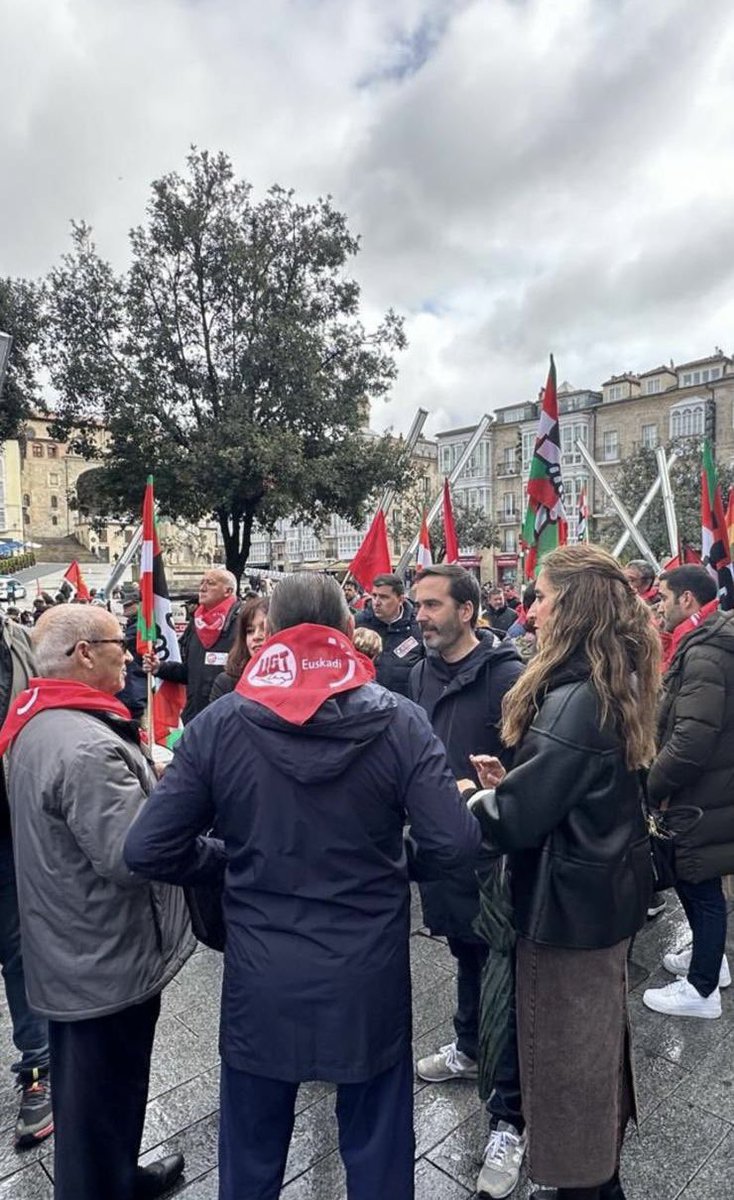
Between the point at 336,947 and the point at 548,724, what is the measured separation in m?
0.80

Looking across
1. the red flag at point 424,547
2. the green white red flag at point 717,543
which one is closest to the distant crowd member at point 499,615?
the red flag at point 424,547

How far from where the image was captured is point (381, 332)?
1806 cm

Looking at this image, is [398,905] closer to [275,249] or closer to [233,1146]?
[233,1146]

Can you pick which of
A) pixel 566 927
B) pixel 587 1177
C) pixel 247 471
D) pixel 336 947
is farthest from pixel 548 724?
pixel 247 471

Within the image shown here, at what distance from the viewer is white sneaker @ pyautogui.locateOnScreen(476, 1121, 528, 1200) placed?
2.33 metres

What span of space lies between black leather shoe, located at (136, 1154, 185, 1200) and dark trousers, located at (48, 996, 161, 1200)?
0.18m

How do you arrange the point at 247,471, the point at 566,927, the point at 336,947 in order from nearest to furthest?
the point at 336,947, the point at 566,927, the point at 247,471

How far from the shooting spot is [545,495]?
4.93 m

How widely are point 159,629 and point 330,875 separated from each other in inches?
190

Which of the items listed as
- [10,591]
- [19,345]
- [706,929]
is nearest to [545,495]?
[706,929]

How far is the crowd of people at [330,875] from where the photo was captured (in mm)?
1734

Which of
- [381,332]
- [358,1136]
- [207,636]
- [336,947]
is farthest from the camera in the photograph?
[381,332]

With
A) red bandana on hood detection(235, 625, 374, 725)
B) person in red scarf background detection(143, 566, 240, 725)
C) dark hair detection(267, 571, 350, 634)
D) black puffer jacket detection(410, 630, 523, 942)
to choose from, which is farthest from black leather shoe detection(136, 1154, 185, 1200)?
person in red scarf background detection(143, 566, 240, 725)

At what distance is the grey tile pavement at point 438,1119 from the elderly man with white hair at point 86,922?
0.55m
